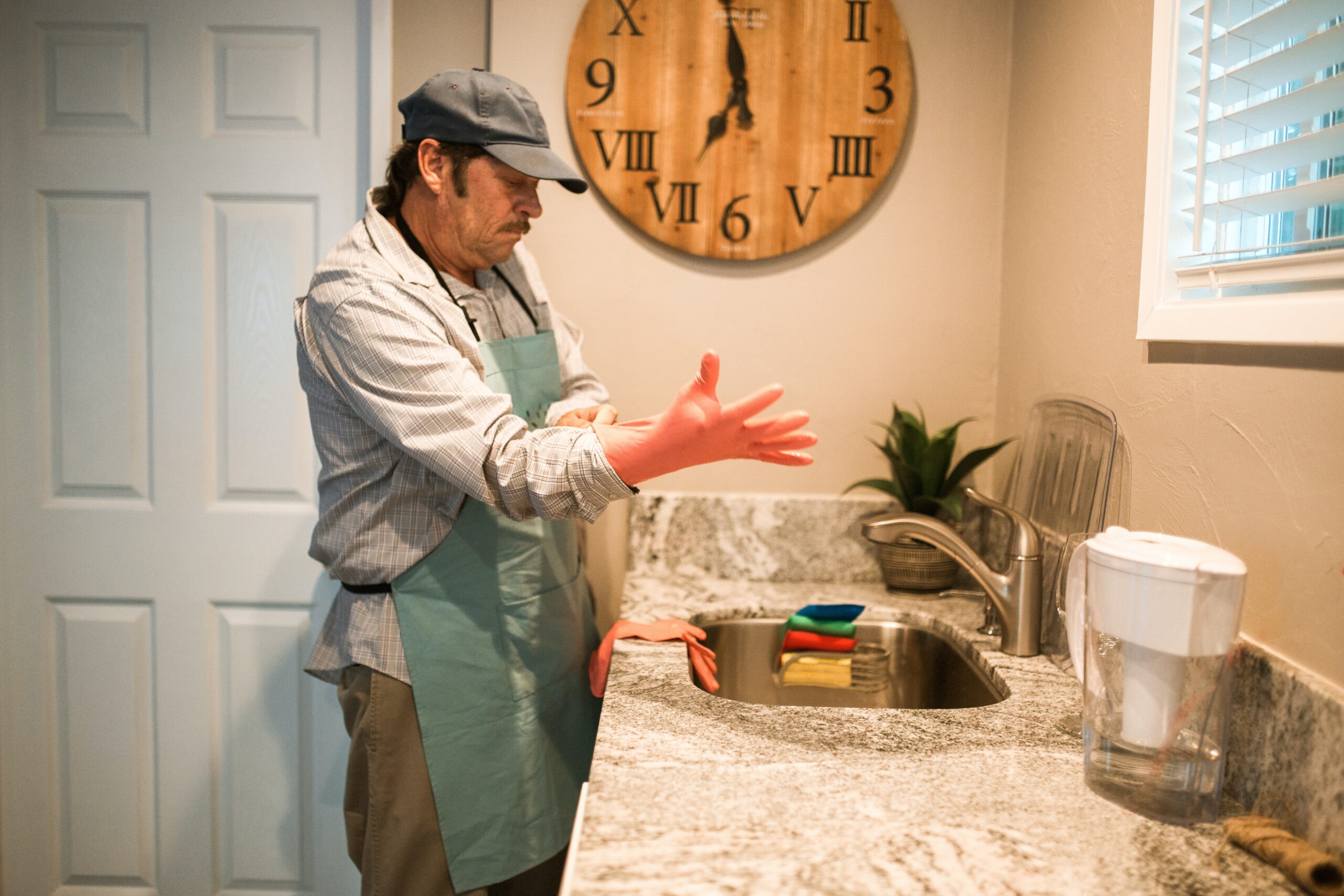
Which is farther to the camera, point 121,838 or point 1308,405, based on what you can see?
point 121,838

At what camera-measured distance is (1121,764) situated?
90cm

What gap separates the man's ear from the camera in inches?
54.1

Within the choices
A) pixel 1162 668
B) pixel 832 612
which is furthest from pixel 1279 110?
pixel 832 612

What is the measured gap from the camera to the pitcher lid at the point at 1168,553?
2.70ft

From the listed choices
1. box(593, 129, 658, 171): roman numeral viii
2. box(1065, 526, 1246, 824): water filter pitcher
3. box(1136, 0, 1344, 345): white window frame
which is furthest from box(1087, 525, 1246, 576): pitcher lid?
box(593, 129, 658, 171): roman numeral viii

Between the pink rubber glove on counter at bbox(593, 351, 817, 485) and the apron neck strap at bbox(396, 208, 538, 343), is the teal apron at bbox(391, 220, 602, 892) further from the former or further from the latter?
the pink rubber glove on counter at bbox(593, 351, 817, 485)

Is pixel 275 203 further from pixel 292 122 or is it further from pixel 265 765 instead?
pixel 265 765

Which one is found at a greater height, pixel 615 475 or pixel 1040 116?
pixel 1040 116

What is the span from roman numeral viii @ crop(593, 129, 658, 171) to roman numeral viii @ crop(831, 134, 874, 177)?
334 mm

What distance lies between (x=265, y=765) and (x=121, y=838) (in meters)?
0.34

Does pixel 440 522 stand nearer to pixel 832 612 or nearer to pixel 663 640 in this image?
pixel 663 640

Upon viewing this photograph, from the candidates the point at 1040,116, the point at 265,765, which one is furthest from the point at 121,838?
the point at 1040,116

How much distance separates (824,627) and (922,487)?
1.24ft

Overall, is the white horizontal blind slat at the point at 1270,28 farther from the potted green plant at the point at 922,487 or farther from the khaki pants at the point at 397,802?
the khaki pants at the point at 397,802
